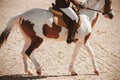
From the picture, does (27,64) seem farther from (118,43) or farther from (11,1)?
(11,1)

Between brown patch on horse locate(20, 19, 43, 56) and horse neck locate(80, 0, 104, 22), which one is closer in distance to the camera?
brown patch on horse locate(20, 19, 43, 56)

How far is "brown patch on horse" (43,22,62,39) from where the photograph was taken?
7186 millimetres

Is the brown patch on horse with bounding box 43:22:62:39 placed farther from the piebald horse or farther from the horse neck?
the horse neck

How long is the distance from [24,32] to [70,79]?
1.54m

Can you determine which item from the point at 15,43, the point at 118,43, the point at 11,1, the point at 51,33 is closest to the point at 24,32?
the point at 51,33

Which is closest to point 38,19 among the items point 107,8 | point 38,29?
point 38,29

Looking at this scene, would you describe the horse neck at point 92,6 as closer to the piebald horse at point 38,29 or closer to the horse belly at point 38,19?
the piebald horse at point 38,29

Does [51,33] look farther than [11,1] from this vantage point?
No

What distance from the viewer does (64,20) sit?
7211 mm

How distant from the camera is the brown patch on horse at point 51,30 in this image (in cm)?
719

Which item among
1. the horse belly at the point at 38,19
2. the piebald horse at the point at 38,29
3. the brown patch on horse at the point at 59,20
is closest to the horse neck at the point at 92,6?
the piebald horse at the point at 38,29

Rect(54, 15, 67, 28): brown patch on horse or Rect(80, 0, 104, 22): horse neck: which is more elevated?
Rect(80, 0, 104, 22): horse neck

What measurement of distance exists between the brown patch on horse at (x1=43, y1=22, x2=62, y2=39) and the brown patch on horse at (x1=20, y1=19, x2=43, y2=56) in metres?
0.22

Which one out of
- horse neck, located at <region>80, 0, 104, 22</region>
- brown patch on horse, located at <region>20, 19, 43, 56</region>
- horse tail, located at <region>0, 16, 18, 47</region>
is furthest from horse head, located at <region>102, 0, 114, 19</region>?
horse tail, located at <region>0, 16, 18, 47</region>
